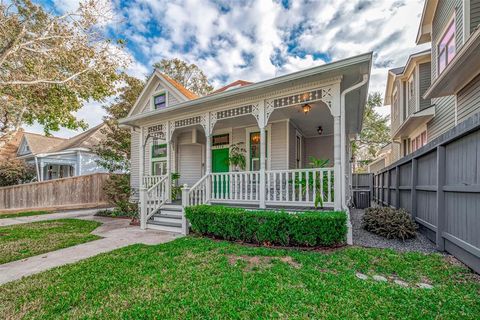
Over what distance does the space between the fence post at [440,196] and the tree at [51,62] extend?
10.6 m

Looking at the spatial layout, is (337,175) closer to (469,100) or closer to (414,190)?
(414,190)

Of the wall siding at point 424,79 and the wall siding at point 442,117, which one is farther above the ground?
the wall siding at point 424,79

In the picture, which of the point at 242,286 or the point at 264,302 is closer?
the point at 264,302

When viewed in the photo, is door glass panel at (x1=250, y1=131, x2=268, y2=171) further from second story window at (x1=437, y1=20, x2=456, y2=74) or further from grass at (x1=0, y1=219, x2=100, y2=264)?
second story window at (x1=437, y1=20, x2=456, y2=74)

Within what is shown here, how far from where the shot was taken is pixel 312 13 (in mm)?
8891

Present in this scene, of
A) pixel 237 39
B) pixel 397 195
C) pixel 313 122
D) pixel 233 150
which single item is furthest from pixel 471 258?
pixel 237 39

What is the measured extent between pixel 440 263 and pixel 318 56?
39.1 ft

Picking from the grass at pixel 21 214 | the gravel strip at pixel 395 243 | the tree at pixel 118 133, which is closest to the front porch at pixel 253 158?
the gravel strip at pixel 395 243

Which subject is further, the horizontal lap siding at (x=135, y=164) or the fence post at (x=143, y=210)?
the horizontal lap siding at (x=135, y=164)

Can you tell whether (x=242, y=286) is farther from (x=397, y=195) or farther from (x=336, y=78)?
(x=397, y=195)

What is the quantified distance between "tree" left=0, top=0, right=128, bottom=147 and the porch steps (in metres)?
5.85

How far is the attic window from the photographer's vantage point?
36.1 feet

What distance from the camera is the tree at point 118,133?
1439 cm

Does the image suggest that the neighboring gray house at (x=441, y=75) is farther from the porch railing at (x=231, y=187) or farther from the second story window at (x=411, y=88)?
the porch railing at (x=231, y=187)
